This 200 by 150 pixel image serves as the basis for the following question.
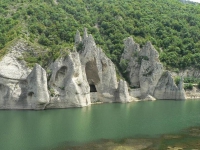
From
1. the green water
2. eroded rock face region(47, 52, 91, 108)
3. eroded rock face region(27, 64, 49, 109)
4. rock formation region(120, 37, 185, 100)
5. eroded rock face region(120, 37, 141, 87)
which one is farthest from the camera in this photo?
eroded rock face region(120, 37, 141, 87)

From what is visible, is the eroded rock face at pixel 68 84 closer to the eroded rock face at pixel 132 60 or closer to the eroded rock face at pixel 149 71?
the eroded rock face at pixel 149 71

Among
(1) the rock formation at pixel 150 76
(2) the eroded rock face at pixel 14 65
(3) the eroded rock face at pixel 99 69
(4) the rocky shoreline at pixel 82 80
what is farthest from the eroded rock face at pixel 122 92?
(2) the eroded rock face at pixel 14 65

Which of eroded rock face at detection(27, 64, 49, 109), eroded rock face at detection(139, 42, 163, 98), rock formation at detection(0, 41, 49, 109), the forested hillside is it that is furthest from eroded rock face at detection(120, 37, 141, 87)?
rock formation at detection(0, 41, 49, 109)

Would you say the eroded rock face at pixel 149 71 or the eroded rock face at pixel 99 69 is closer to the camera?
the eroded rock face at pixel 99 69

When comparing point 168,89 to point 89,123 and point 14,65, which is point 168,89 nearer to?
point 89,123

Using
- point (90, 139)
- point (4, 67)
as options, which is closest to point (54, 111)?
point (4, 67)

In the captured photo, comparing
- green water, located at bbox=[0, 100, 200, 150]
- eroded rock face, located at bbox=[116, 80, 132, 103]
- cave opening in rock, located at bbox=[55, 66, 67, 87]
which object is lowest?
green water, located at bbox=[0, 100, 200, 150]

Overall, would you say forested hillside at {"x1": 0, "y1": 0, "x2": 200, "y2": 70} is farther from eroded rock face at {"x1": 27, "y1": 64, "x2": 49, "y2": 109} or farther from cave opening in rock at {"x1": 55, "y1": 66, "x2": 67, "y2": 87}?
eroded rock face at {"x1": 27, "y1": 64, "x2": 49, "y2": 109}

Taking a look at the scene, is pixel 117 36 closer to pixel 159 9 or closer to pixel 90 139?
pixel 159 9
